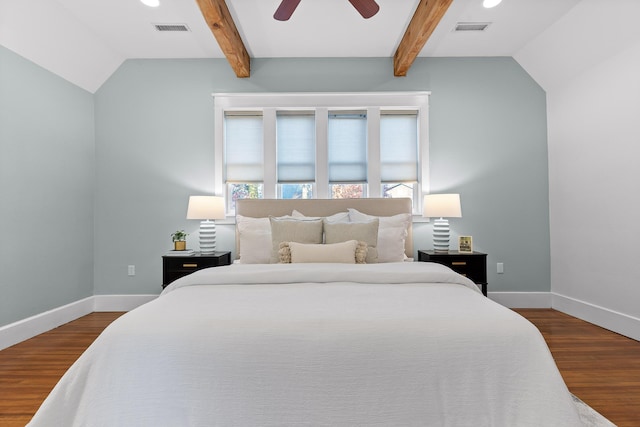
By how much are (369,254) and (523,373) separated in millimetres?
1631

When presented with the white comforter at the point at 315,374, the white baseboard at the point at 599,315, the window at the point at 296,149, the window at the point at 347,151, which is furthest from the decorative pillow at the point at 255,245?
the white baseboard at the point at 599,315

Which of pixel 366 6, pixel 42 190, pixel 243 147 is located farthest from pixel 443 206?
pixel 42 190

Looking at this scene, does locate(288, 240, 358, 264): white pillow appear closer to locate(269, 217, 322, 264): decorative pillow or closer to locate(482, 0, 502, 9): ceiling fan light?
locate(269, 217, 322, 264): decorative pillow

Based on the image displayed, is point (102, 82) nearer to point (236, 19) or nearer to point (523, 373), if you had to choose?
point (236, 19)

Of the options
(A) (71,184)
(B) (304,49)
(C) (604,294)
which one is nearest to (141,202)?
(A) (71,184)

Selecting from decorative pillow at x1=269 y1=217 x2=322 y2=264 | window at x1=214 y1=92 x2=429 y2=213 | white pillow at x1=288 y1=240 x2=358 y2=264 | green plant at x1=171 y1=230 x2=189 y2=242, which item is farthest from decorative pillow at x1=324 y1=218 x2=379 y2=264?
green plant at x1=171 y1=230 x2=189 y2=242

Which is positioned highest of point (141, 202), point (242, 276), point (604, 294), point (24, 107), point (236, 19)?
point (236, 19)

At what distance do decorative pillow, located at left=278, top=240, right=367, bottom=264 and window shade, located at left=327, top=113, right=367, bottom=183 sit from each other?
155cm

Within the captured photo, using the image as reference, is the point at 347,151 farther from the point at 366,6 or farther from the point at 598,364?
the point at 598,364

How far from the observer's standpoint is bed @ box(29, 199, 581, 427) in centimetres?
129

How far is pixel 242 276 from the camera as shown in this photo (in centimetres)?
215

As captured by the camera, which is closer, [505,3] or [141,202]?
[505,3]

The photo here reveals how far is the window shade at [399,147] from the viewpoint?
4.18 m

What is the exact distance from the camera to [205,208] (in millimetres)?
3713
